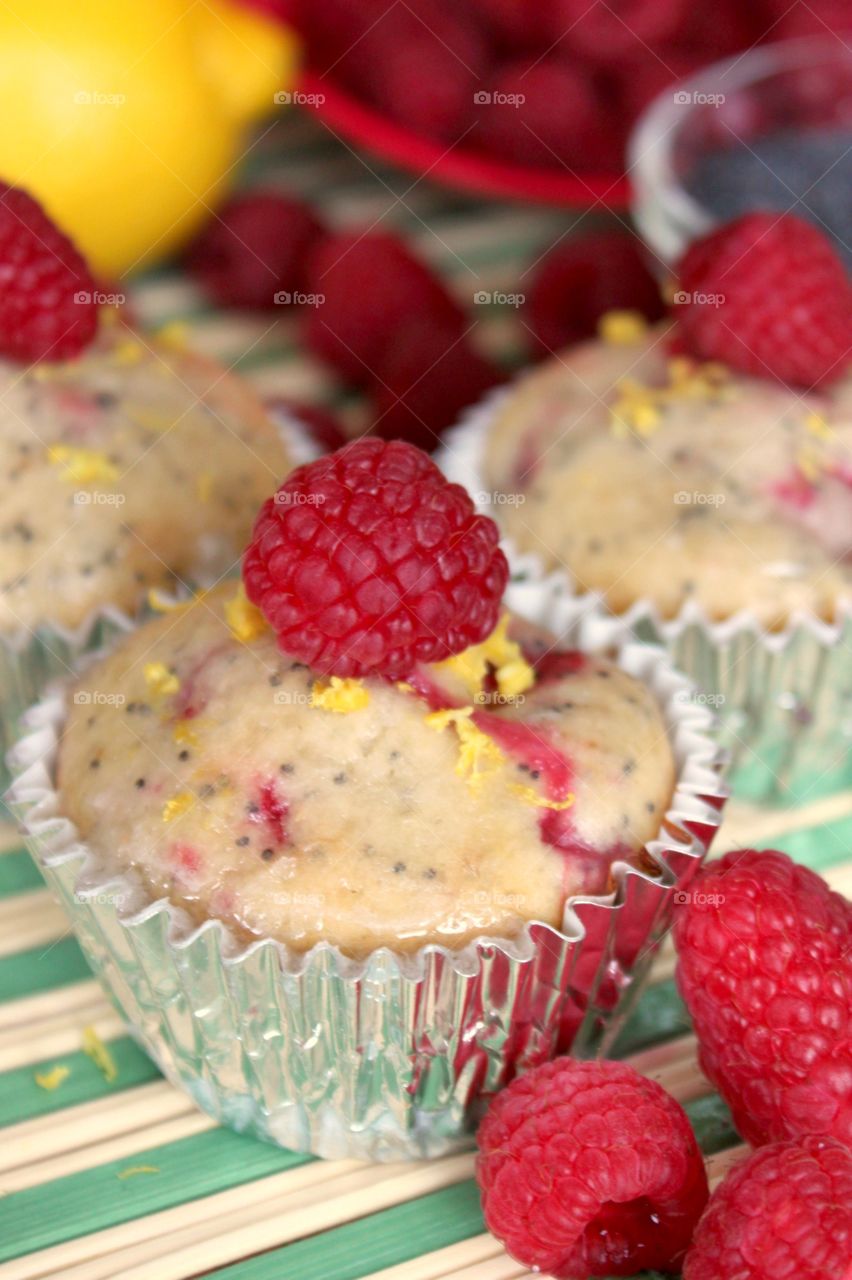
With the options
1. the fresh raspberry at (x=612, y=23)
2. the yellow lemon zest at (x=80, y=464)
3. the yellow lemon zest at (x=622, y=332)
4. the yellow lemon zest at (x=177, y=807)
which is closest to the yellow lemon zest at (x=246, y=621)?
the yellow lemon zest at (x=177, y=807)

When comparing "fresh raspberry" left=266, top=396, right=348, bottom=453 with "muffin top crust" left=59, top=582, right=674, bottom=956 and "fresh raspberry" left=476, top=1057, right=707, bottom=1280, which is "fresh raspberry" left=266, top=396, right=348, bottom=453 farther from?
"fresh raspberry" left=476, top=1057, right=707, bottom=1280

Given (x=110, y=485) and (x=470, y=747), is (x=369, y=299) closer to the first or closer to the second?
(x=110, y=485)

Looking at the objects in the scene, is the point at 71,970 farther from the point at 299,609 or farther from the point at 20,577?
the point at 299,609

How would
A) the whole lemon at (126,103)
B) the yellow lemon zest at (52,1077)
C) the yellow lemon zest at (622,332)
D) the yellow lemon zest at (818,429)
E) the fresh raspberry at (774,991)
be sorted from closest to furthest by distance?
1. the fresh raspberry at (774,991)
2. the yellow lemon zest at (52,1077)
3. the yellow lemon zest at (818,429)
4. the yellow lemon zest at (622,332)
5. the whole lemon at (126,103)

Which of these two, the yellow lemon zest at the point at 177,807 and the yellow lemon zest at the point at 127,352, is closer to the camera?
the yellow lemon zest at the point at 177,807

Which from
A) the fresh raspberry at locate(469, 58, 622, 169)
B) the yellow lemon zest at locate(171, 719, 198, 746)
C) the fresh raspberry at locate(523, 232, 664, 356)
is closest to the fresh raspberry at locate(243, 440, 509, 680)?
the yellow lemon zest at locate(171, 719, 198, 746)

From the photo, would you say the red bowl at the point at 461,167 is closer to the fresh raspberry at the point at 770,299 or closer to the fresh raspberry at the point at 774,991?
the fresh raspberry at the point at 770,299

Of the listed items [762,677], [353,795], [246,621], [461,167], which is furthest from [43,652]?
[461,167]
